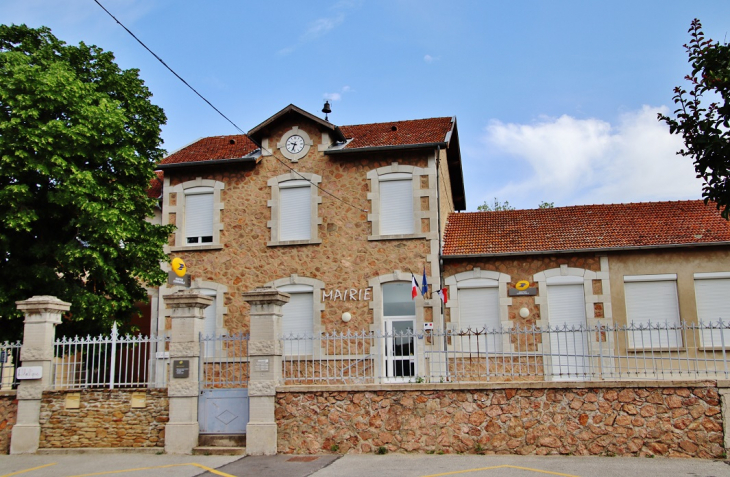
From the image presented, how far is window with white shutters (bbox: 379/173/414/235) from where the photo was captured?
56.7 feet

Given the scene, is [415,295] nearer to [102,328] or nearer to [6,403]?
[102,328]

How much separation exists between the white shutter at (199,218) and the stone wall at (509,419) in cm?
804

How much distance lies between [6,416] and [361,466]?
6669mm

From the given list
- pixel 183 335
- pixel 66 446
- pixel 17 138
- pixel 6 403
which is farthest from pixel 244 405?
pixel 17 138

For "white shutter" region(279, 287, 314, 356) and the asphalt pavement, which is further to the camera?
"white shutter" region(279, 287, 314, 356)

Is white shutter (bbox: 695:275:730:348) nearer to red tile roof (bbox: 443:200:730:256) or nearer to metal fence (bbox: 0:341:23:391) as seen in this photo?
red tile roof (bbox: 443:200:730:256)

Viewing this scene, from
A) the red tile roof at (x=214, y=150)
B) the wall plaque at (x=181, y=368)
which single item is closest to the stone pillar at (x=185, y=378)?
the wall plaque at (x=181, y=368)

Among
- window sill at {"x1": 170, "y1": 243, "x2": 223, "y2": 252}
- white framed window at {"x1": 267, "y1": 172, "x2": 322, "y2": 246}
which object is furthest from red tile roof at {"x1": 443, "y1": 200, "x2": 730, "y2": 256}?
window sill at {"x1": 170, "y1": 243, "x2": 223, "y2": 252}

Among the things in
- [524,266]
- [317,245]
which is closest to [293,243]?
[317,245]

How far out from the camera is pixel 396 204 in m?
17.4

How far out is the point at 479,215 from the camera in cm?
1930

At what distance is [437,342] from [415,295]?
1516 millimetres

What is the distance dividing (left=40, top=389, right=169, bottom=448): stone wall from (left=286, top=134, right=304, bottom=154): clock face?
325 inches

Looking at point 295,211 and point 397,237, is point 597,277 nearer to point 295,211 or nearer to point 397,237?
point 397,237
